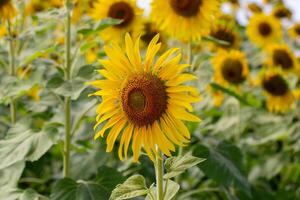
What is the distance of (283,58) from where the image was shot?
4.99 meters

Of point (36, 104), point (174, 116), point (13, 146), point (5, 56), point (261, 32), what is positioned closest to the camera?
point (174, 116)

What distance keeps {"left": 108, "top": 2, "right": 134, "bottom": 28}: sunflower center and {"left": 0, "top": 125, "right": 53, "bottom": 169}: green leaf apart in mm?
1218

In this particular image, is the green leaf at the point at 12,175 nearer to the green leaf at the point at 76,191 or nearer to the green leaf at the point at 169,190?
the green leaf at the point at 76,191

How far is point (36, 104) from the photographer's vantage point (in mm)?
3406

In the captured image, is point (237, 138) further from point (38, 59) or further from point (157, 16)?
point (38, 59)

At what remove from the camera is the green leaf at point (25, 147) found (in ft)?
8.82

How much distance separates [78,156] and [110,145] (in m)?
1.32

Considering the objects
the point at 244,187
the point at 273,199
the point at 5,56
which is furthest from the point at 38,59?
the point at 273,199

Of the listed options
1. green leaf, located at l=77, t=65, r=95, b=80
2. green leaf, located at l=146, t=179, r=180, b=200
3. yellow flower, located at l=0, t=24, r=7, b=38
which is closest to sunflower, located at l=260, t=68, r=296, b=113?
yellow flower, located at l=0, t=24, r=7, b=38

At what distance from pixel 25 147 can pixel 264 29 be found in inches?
143

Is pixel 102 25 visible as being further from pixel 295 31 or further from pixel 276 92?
pixel 295 31

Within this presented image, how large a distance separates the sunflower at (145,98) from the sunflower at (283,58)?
2.92 m

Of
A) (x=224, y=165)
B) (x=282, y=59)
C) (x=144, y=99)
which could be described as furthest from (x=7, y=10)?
(x=282, y=59)

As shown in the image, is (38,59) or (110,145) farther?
(38,59)
